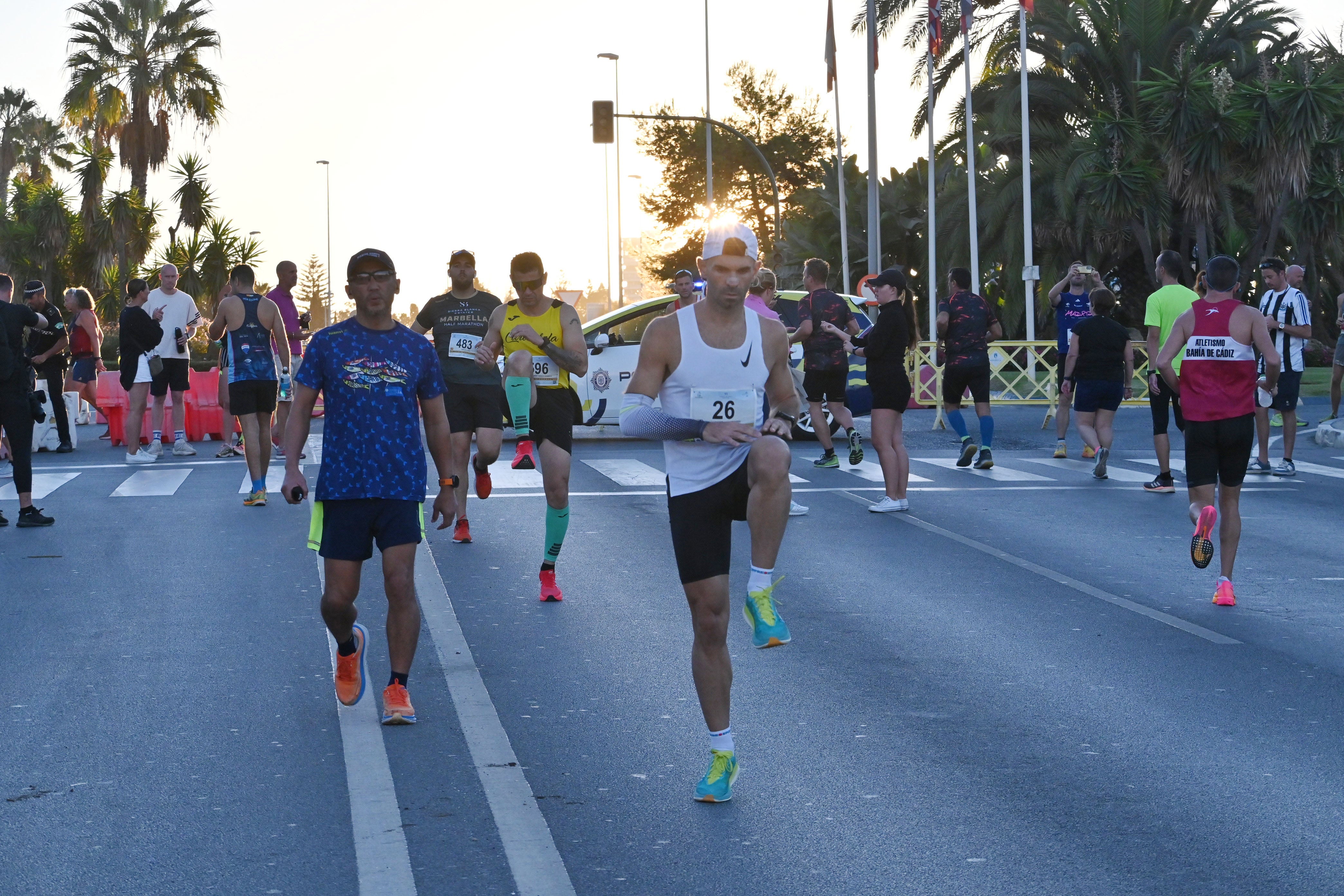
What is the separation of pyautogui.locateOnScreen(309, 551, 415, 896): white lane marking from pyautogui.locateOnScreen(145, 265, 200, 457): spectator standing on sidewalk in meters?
11.6

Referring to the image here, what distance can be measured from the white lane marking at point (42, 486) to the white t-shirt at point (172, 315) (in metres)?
1.88

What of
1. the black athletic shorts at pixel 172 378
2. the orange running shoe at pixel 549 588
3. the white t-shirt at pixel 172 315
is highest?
the white t-shirt at pixel 172 315

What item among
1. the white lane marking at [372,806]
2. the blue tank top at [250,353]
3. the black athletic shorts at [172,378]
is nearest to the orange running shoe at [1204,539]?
the white lane marking at [372,806]

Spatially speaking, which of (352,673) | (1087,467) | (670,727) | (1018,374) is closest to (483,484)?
(352,673)

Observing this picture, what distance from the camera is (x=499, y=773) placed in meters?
5.24

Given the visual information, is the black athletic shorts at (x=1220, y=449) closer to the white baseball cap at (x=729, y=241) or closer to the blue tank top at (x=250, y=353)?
the white baseball cap at (x=729, y=241)

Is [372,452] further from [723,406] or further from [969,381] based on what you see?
[969,381]

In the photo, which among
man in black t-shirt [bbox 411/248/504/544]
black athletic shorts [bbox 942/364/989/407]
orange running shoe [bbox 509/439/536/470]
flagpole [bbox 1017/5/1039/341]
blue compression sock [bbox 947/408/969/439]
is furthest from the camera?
flagpole [bbox 1017/5/1039/341]

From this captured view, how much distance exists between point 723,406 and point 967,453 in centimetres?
1115

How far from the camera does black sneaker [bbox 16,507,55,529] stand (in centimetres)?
1159

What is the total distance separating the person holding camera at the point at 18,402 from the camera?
10930mm

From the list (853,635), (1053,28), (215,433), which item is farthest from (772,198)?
(853,635)

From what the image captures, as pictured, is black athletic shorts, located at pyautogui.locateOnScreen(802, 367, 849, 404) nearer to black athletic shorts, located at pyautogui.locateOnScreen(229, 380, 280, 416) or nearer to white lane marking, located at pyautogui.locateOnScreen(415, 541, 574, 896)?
black athletic shorts, located at pyautogui.locateOnScreen(229, 380, 280, 416)

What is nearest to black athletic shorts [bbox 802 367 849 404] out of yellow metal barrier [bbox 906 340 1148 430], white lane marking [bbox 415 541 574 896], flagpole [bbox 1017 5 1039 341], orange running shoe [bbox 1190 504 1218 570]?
orange running shoe [bbox 1190 504 1218 570]
